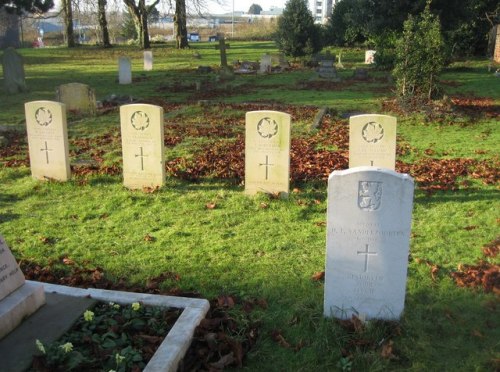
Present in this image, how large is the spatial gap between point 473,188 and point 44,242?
6.21m

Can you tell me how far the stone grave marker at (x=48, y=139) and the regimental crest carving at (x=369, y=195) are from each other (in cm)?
584

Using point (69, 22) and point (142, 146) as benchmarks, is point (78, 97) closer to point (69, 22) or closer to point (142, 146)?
point (142, 146)

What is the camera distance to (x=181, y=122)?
13.9 metres

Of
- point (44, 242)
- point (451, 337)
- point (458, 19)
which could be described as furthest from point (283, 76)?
point (451, 337)

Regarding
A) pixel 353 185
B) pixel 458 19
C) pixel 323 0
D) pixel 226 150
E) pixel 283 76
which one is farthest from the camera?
pixel 323 0

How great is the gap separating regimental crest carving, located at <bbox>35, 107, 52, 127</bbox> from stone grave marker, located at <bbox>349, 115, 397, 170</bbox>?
15.8 feet

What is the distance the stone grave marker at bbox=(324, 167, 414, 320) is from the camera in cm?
410

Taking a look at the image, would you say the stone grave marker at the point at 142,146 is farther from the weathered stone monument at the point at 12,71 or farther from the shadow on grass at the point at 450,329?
the weathered stone monument at the point at 12,71

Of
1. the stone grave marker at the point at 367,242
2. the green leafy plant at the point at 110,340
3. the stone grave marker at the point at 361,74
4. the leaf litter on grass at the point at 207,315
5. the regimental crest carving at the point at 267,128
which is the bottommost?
the leaf litter on grass at the point at 207,315

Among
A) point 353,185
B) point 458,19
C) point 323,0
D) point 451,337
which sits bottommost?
point 451,337

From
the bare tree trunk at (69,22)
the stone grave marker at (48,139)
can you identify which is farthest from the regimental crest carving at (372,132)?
the bare tree trunk at (69,22)

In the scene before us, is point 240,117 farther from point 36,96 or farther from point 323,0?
point 323,0

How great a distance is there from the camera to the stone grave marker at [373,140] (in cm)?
756

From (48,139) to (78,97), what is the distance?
7310 mm
